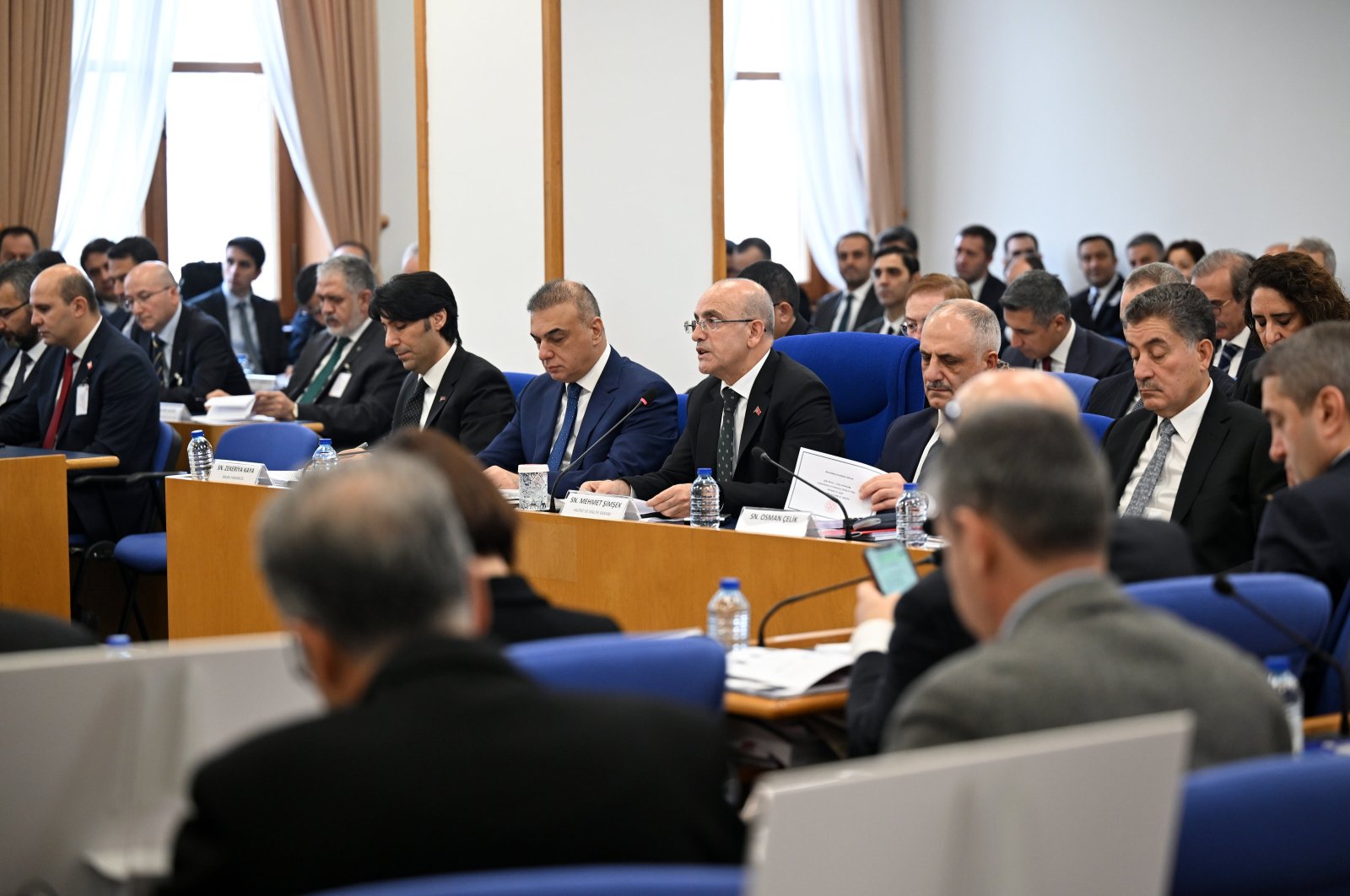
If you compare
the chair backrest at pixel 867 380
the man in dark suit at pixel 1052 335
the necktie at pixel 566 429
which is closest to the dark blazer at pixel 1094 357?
the man in dark suit at pixel 1052 335

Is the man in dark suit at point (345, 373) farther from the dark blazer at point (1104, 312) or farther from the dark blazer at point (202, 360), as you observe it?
the dark blazer at point (1104, 312)

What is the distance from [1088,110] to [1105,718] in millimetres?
10136

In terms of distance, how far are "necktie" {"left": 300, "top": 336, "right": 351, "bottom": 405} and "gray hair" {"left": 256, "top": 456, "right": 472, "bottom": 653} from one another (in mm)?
6217

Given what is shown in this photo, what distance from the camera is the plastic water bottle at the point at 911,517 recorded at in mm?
3834

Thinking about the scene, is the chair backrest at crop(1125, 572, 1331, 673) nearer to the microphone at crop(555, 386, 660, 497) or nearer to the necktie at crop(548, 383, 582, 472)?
the microphone at crop(555, 386, 660, 497)

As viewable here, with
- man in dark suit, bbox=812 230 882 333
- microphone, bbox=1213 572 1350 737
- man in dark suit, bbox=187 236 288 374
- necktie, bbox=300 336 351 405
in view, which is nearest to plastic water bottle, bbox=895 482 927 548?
microphone, bbox=1213 572 1350 737

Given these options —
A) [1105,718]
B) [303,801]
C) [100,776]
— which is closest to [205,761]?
[303,801]

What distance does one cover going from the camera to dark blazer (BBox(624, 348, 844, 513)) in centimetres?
485

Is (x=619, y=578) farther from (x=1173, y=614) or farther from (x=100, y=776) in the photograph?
(x=100, y=776)

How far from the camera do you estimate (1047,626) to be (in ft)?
5.38

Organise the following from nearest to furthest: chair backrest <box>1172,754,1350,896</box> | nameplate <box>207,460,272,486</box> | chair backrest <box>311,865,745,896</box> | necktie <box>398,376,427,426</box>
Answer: chair backrest <box>311,865,745,896</box> < chair backrest <box>1172,754,1350,896</box> < nameplate <box>207,460,272,486</box> < necktie <box>398,376,427,426</box>

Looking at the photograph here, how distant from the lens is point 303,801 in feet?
4.32

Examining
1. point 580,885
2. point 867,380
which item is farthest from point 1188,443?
point 580,885

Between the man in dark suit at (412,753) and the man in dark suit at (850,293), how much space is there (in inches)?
333
